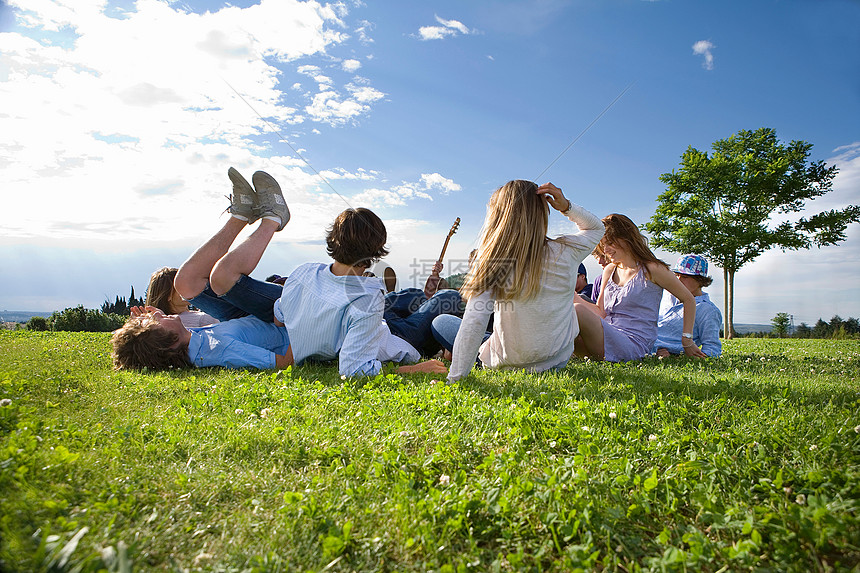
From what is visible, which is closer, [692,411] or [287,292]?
[692,411]

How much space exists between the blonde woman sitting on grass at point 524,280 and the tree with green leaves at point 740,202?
22.4 m

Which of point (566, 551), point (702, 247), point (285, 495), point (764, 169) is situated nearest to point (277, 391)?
point (285, 495)

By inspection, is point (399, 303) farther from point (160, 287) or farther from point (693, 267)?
point (693, 267)

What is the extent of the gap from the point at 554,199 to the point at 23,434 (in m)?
4.46

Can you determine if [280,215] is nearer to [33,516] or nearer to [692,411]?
[33,516]

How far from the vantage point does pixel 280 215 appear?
18.1 feet

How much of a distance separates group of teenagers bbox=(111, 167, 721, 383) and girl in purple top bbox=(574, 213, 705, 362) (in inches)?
0.7

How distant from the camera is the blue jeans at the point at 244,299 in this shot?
5.40 m

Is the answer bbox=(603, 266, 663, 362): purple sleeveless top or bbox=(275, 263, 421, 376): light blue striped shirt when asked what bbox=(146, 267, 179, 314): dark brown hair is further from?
bbox=(603, 266, 663, 362): purple sleeveless top

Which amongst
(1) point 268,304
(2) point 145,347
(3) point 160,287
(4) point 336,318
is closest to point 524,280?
(4) point 336,318

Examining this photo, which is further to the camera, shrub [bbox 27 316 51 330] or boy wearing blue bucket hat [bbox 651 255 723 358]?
shrub [bbox 27 316 51 330]

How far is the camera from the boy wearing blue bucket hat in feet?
24.6

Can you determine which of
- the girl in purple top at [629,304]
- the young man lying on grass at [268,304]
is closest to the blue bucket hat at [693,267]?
the girl in purple top at [629,304]


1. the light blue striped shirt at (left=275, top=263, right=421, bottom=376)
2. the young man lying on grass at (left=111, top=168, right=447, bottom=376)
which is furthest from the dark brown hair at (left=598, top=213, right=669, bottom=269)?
the light blue striped shirt at (left=275, top=263, right=421, bottom=376)
